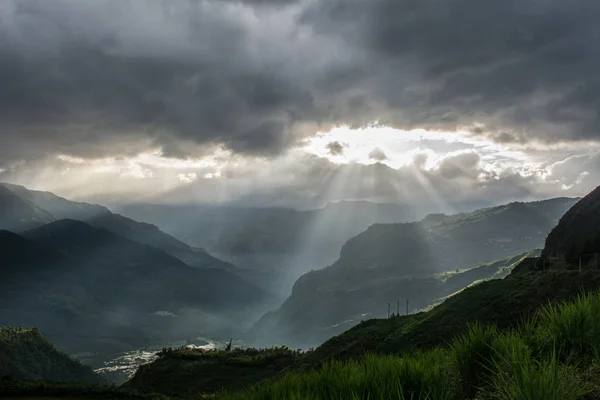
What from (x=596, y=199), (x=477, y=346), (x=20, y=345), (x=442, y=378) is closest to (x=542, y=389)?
(x=442, y=378)

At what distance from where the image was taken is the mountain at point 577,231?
94812 millimetres

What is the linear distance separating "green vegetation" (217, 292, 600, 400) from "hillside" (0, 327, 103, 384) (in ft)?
586

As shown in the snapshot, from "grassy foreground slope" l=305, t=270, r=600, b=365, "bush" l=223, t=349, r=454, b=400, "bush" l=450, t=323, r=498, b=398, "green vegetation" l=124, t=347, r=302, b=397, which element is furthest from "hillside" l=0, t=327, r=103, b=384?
"bush" l=450, t=323, r=498, b=398

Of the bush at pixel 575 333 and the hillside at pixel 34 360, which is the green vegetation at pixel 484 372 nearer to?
the bush at pixel 575 333

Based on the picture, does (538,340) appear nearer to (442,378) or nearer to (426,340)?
(442,378)

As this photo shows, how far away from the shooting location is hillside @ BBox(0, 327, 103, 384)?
164 meters

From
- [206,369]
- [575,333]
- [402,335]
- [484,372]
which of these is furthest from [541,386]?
[206,369]

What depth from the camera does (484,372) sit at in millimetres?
10977

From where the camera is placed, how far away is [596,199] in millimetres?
115188

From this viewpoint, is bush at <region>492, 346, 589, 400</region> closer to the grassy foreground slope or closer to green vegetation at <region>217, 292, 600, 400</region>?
green vegetation at <region>217, 292, 600, 400</region>

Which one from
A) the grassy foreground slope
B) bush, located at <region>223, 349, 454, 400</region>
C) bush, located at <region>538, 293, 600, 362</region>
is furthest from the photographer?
the grassy foreground slope

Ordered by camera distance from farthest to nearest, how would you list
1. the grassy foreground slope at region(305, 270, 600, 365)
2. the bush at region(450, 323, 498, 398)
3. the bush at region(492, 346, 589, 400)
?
1. the grassy foreground slope at region(305, 270, 600, 365)
2. the bush at region(450, 323, 498, 398)
3. the bush at region(492, 346, 589, 400)

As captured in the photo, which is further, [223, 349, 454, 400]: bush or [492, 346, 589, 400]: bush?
[223, 349, 454, 400]: bush

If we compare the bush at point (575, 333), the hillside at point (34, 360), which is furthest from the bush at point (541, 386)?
the hillside at point (34, 360)
